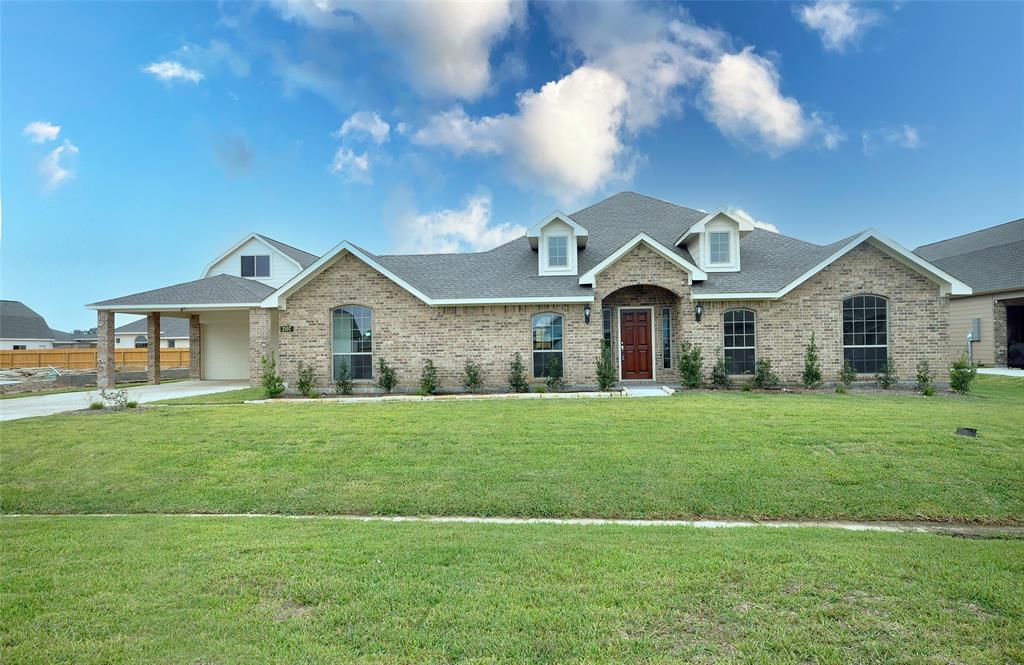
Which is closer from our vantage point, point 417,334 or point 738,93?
point 417,334

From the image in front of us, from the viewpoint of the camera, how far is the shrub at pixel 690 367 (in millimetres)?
14359

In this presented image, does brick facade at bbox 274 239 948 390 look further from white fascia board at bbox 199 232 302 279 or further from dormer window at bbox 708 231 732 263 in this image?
white fascia board at bbox 199 232 302 279

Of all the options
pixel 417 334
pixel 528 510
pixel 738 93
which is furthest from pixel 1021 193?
pixel 528 510

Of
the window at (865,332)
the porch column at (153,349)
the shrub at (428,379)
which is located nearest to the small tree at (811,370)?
the window at (865,332)

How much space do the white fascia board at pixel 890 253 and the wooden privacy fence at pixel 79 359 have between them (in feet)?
104

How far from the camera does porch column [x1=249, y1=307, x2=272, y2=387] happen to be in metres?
18.0

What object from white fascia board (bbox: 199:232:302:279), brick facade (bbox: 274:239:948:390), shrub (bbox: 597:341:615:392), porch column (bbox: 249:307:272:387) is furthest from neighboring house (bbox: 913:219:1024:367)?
white fascia board (bbox: 199:232:302:279)

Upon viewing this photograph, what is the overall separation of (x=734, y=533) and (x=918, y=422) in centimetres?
623

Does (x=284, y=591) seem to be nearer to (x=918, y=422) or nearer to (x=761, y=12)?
(x=918, y=422)

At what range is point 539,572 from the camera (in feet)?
12.4

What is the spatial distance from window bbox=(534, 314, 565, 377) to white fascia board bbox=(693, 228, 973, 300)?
5337 millimetres

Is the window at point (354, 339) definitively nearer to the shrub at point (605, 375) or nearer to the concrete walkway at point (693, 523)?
the shrub at point (605, 375)

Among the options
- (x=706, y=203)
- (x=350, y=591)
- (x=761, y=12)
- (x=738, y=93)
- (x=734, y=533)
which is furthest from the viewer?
(x=706, y=203)

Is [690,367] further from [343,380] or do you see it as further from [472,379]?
[343,380]
